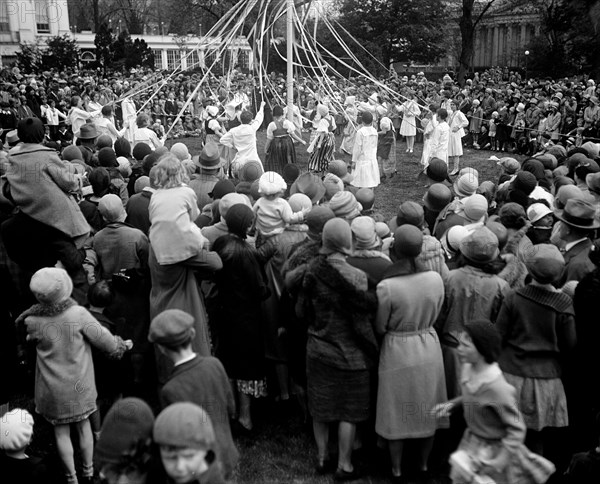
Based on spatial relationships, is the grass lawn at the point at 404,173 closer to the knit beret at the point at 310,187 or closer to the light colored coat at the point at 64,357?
the knit beret at the point at 310,187

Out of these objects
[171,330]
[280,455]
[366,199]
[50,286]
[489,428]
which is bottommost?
[280,455]

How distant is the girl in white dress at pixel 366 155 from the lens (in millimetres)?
11375

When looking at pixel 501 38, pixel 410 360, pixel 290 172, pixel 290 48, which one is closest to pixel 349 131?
pixel 290 48

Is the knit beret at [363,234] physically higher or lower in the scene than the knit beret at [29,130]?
lower

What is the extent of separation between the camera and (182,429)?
2.63 metres

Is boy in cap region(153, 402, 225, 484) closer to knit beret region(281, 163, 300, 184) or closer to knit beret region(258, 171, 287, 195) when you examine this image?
knit beret region(258, 171, 287, 195)

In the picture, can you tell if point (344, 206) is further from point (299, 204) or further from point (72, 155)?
point (72, 155)

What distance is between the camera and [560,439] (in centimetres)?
432

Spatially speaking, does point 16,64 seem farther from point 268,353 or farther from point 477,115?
point 268,353

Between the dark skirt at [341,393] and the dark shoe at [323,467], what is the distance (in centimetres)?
36

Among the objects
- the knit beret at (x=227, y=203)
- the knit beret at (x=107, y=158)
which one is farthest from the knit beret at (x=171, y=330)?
the knit beret at (x=107, y=158)

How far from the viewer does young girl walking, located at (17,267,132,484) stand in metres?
3.79

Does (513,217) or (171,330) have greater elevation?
(513,217)

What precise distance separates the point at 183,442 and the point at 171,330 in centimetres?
68
